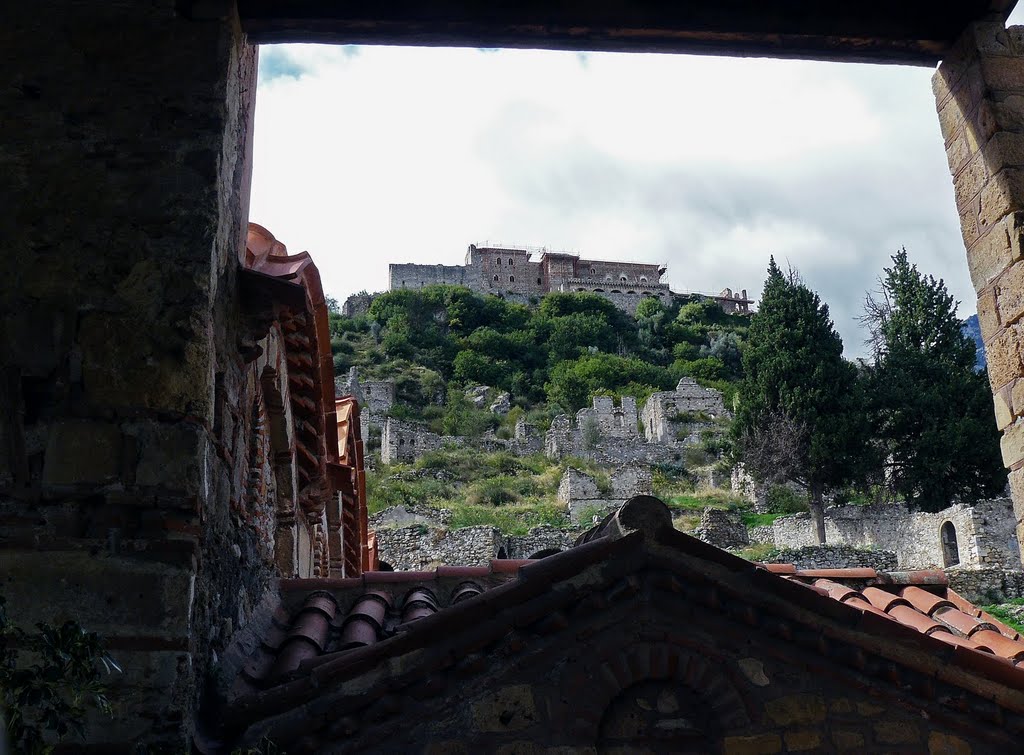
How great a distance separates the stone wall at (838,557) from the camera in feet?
88.6

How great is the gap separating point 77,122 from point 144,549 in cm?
177

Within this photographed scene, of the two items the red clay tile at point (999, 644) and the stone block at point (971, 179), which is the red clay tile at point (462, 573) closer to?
the red clay tile at point (999, 644)

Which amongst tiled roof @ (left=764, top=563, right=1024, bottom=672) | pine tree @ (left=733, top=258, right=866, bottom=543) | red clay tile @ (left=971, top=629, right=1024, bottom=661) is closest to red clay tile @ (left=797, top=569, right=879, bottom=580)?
tiled roof @ (left=764, top=563, right=1024, bottom=672)

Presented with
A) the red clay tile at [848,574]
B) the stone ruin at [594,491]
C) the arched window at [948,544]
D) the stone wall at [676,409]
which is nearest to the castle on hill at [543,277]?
the stone wall at [676,409]

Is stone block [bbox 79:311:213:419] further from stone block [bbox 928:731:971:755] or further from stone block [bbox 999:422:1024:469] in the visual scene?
stone block [bbox 999:422:1024:469]

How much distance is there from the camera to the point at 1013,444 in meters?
4.56

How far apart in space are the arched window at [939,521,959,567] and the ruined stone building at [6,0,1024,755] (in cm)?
2472

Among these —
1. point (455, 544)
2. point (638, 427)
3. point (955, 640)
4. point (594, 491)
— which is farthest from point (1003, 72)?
point (638, 427)

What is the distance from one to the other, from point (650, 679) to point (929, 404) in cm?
3229

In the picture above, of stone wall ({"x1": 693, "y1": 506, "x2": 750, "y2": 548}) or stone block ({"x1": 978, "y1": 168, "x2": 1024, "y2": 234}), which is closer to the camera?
stone block ({"x1": 978, "y1": 168, "x2": 1024, "y2": 234})

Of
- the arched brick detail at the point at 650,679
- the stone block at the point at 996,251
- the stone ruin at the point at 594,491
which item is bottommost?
the arched brick detail at the point at 650,679

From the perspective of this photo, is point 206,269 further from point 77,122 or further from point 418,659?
point 418,659

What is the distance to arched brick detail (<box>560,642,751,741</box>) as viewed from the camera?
4066mm

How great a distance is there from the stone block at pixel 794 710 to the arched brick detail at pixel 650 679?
114 mm
